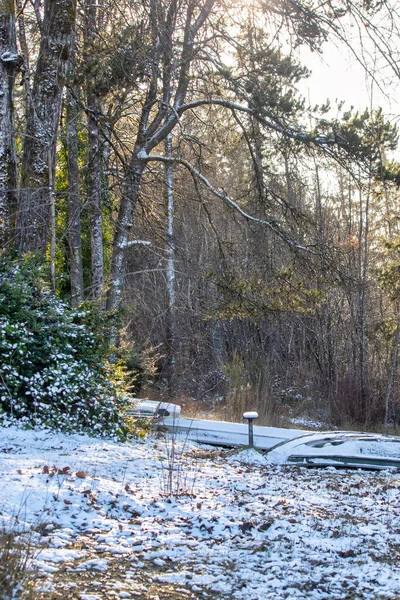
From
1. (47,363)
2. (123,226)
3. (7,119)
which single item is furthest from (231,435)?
(7,119)

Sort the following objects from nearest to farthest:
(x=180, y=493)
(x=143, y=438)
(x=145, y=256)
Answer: (x=180, y=493) → (x=143, y=438) → (x=145, y=256)

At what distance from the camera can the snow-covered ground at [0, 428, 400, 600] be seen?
3.43 meters

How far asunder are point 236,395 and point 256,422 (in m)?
1.18

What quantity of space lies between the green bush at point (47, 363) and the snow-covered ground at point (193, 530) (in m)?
1.26

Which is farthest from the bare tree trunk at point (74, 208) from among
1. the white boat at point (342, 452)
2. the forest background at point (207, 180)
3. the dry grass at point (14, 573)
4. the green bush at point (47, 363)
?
the dry grass at point (14, 573)

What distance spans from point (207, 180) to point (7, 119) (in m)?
4.75

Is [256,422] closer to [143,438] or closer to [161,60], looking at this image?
[143,438]

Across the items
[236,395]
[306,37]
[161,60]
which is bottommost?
[236,395]

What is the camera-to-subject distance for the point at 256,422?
1346 cm

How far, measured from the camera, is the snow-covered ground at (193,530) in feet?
11.2

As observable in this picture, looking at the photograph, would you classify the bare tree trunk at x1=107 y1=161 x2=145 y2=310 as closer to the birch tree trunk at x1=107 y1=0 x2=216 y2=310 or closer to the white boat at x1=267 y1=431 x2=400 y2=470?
the birch tree trunk at x1=107 y1=0 x2=216 y2=310

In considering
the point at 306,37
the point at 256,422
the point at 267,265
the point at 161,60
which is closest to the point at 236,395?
the point at 256,422

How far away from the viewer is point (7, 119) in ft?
32.0

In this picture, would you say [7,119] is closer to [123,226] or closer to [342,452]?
[123,226]
